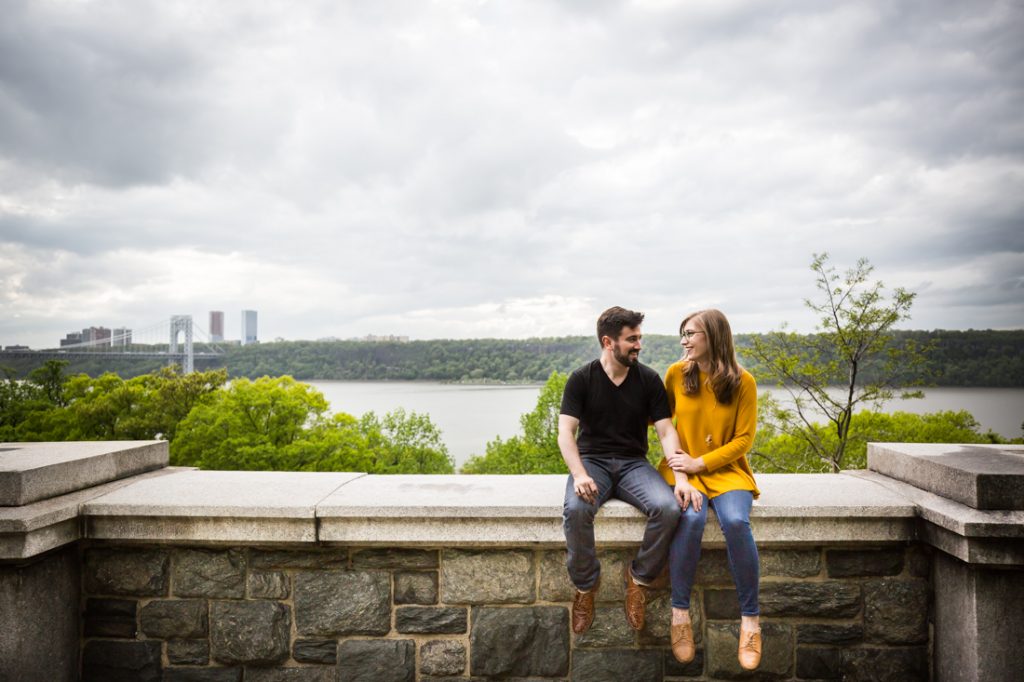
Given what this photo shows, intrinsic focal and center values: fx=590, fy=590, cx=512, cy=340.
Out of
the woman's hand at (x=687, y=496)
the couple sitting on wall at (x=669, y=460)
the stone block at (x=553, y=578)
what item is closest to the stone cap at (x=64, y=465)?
the stone block at (x=553, y=578)

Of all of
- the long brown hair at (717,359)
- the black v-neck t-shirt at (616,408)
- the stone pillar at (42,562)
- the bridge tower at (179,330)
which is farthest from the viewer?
the bridge tower at (179,330)

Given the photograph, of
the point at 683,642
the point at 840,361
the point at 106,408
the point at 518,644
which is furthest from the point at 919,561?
the point at 106,408

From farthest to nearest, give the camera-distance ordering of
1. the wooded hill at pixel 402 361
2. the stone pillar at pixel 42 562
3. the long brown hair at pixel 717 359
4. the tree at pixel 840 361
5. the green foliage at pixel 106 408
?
the wooded hill at pixel 402 361, the green foliage at pixel 106 408, the tree at pixel 840 361, the long brown hair at pixel 717 359, the stone pillar at pixel 42 562

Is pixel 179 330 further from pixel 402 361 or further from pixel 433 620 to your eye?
pixel 433 620

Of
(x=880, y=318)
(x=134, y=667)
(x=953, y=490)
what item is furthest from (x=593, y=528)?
(x=880, y=318)

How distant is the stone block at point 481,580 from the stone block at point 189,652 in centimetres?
106

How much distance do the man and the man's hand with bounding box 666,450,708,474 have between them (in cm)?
5

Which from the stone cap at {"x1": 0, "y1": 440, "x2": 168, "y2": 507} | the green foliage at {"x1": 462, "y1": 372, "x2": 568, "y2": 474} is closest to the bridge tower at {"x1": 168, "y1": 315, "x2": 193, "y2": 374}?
the green foliage at {"x1": 462, "y1": 372, "x2": 568, "y2": 474}

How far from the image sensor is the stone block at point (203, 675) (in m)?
2.54

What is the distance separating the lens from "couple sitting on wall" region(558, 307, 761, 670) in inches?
93.4

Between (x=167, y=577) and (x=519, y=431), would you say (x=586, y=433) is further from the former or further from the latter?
(x=519, y=431)

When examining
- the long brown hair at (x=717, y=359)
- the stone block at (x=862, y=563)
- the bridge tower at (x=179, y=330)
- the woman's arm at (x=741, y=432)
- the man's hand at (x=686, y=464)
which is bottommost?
the stone block at (x=862, y=563)

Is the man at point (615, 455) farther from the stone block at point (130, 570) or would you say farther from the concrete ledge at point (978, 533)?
the stone block at point (130, 570)

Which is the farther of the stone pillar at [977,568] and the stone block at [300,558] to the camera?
the stone block at [300,558]
